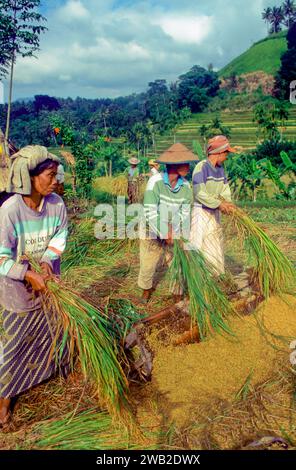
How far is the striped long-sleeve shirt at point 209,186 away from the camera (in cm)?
370

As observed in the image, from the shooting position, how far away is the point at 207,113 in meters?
39.8

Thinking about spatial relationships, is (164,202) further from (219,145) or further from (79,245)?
(79,245)

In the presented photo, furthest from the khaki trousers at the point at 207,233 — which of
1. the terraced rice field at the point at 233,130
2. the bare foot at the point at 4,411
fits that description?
the terraced rice field at the point at 233,130

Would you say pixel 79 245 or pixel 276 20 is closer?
pixel 79 245

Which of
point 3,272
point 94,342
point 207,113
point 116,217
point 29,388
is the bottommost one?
point 29,388

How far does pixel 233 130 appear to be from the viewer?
1240 inches

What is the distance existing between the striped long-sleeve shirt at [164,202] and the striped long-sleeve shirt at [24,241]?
1045 mm

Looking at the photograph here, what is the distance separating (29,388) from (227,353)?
4.05 ft

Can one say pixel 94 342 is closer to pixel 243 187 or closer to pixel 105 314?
pixel 105 314

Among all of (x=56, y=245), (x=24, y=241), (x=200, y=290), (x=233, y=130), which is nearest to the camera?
(x=24, y=241)

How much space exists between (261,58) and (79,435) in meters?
63.8

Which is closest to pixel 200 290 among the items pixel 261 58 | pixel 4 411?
pixel 4 411

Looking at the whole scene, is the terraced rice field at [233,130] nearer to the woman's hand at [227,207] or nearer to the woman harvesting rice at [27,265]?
the woman's hand at [227,207]
